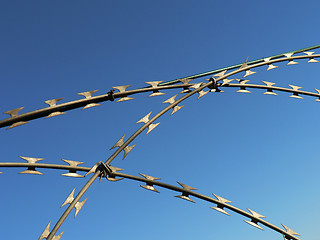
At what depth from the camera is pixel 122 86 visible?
3023 millimetres

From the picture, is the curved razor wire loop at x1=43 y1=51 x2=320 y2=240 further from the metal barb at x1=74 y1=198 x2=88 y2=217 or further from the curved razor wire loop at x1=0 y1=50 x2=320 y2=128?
the curved razor wire loop at x1=0 y1=50 x2=320 y2=128

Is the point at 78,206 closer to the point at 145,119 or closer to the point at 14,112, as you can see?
the point at 14,112

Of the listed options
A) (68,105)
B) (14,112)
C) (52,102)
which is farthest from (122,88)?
(14,112)

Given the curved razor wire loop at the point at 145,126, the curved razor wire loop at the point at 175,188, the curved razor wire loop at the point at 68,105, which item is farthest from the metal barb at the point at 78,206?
the curved razor wire loop at the point at 68,105

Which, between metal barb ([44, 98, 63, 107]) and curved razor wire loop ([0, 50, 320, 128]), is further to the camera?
metal barb ([44, 98, 63, 107])

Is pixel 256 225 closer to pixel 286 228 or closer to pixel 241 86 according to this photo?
pixel 286 228

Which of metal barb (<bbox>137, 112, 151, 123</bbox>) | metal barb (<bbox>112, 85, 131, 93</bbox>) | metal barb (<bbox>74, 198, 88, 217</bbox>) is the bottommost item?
metal barb (<bbox>74, 198, 88, 217</bbox>)

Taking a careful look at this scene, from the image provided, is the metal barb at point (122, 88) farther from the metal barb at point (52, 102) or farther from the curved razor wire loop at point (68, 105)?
the metal barb at point (52, 102)

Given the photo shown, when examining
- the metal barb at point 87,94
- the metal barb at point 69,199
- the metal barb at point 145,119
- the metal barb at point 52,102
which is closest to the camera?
the metal barb at point 69,199

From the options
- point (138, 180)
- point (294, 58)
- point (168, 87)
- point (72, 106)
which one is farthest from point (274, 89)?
point (72, 106)

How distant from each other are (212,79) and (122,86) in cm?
112

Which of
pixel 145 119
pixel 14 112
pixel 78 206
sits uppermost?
pixel 145 119

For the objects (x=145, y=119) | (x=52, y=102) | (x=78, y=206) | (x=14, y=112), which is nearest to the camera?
(x=78, y=206)

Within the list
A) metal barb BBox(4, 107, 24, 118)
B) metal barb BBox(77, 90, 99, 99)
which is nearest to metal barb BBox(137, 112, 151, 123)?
metal barb BBox(77, 90, 99, 99)
